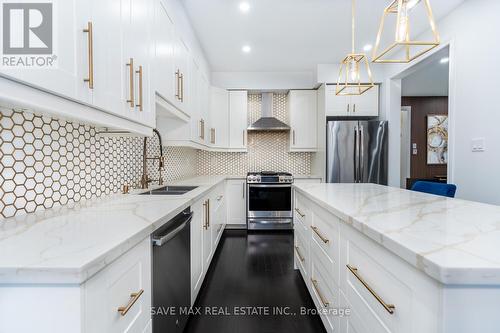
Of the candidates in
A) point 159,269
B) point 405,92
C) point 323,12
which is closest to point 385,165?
point 323,12

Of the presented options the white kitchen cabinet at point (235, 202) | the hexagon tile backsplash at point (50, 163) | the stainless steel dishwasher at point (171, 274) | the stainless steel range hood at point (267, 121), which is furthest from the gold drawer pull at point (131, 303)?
the stainless steel range hood at point (267, 121)

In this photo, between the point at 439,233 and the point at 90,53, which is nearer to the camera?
the point at 439,233

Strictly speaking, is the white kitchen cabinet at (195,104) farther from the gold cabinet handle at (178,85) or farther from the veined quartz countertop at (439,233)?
the veined quartz countertop at (439,233)

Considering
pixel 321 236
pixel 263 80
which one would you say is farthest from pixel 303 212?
pixel 263 80

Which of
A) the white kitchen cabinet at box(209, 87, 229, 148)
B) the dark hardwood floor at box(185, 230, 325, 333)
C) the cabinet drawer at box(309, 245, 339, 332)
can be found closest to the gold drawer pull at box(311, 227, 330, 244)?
the cabinet drawer at box(309, 245, 339, 332)

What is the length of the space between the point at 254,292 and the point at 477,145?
8.28 ft

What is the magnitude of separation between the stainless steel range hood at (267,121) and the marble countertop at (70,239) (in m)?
3.08

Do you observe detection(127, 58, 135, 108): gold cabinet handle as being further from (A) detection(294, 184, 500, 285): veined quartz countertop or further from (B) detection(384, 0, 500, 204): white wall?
(B) detection(384, 0, 500, 204): white wall

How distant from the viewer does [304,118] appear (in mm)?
4277

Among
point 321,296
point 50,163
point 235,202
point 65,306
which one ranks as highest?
point 50,163

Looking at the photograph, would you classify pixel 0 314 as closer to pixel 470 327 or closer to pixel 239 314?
pixel 470 327

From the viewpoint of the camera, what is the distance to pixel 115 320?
2.44ft

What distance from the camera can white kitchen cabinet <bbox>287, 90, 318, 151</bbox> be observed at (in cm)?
427

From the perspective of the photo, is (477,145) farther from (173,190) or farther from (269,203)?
(173,190)
